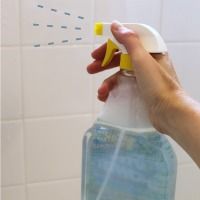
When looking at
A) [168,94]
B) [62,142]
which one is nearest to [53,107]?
[62,142]

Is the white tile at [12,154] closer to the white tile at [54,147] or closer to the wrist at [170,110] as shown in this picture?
the white tile at [54,147]

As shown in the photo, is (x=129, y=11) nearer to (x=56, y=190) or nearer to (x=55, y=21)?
(x=55, y=21)

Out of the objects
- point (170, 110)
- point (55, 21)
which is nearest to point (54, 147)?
point (55, 21)

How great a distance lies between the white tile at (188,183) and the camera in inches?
39.8

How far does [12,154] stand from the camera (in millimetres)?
850

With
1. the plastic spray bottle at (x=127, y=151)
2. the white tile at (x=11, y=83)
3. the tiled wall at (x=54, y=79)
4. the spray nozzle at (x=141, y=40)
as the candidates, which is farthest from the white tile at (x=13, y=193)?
the spray nozzle at (x=141, y=40)

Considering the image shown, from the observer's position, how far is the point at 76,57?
84 centimetres

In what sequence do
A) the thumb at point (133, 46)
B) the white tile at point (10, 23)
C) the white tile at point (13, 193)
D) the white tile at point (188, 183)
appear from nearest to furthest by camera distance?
the thumb at point (133, 46), the white tile at point (10, 23), the white tile at point (13, 193), the white tile at point (188, 183)

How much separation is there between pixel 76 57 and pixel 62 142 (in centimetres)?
17

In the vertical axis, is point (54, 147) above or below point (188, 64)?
below

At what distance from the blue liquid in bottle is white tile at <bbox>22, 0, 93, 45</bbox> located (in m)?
0.22

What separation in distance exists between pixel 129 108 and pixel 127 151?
63mm

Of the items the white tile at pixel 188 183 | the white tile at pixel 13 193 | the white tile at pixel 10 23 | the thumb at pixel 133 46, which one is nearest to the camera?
the thumb at pixel 133 46

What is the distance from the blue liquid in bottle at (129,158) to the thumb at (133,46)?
6 centimetres
